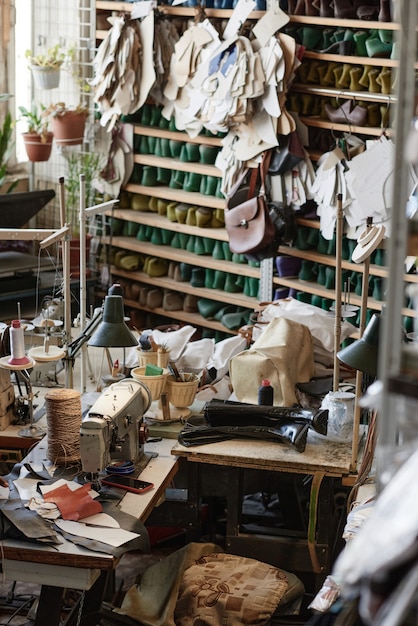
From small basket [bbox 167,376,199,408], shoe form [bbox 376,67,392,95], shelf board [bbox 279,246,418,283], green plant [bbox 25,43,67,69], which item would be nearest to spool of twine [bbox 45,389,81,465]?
small basket [bbox 167,376,199,408]

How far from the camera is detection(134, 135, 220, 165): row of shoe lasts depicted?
742 centimetres

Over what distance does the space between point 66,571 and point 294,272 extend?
3.68m

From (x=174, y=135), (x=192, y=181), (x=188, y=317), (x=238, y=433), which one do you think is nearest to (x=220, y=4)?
(x=174, y=135)

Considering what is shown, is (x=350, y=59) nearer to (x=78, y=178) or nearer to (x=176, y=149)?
(x=176, y=149)

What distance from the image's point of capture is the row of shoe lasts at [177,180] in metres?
7.43

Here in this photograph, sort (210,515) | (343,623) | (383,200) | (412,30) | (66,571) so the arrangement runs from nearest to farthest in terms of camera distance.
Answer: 1. (412,30)
2. (343,623)
3. (66,571)
4. (210,515)
5. (383,200)

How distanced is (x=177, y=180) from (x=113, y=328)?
3.46m

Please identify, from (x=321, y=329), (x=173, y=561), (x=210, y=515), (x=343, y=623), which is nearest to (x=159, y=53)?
(x=321, y=329)

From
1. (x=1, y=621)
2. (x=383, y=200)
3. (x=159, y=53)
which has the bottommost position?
(x=1, y=621)

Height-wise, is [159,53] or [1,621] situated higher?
[159,53]

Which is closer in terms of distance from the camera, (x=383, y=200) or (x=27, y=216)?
(x=383, y=200)

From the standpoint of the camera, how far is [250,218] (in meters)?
6.76

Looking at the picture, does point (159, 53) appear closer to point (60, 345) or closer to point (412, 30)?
point (60, 345)

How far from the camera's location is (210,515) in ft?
16.8
